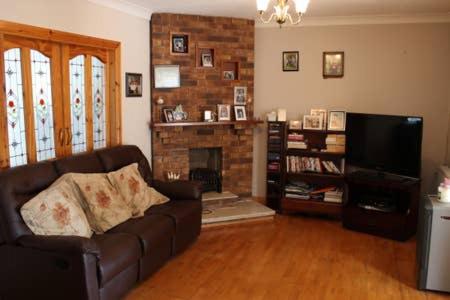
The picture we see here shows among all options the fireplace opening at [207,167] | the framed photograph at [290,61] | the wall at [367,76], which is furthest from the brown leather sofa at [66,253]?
the framed photograph at [290,61]

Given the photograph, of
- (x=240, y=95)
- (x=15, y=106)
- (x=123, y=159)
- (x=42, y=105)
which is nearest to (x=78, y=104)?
(x=42, y=105)

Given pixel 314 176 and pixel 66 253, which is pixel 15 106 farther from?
pixel 314 176

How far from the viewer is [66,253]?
109 inches

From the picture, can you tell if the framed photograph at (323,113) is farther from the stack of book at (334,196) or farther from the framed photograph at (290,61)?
the stack of book at (334,196)

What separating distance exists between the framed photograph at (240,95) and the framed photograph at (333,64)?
1.07 m

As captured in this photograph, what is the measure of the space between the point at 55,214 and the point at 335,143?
343 cm

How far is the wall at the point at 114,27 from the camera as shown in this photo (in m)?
3.47

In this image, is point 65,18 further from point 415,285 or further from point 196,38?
point 415,285

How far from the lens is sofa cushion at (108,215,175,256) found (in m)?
3.43

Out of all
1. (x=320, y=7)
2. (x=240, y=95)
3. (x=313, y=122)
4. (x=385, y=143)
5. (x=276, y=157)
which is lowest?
(x=276, y=157)

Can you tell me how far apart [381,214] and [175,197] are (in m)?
2.26

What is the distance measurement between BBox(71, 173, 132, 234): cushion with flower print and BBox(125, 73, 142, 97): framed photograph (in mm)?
1382

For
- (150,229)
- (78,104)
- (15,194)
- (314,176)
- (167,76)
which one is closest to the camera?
(15,194)

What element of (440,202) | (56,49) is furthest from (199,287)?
Answer: (56,49)
